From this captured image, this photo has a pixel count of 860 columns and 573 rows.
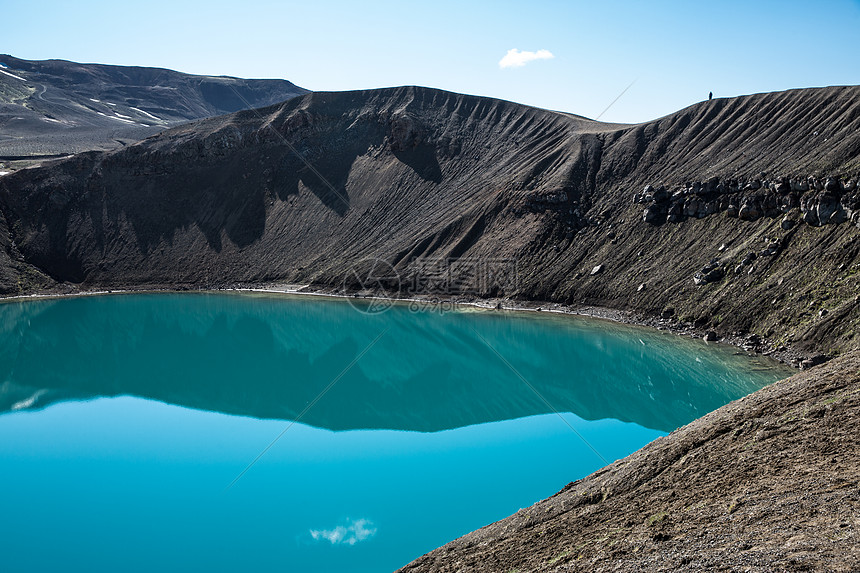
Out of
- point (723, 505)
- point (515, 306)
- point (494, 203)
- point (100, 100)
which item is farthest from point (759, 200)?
point (100, 100)

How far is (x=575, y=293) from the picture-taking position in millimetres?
40250

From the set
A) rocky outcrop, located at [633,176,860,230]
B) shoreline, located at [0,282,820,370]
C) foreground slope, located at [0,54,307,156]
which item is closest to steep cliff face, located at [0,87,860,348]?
rocky outcrop, located at [633,176,860,230]

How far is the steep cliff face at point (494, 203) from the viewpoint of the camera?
32.5m

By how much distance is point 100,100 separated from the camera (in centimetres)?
13950

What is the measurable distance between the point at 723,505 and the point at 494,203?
4060 cm

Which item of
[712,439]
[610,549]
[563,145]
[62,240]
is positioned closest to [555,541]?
[610,549]

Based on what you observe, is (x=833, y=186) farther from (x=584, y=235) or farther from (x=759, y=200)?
(x=584, y=235)

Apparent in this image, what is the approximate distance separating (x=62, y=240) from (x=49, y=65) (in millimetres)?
114380

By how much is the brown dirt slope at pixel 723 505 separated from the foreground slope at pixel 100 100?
298 feet
